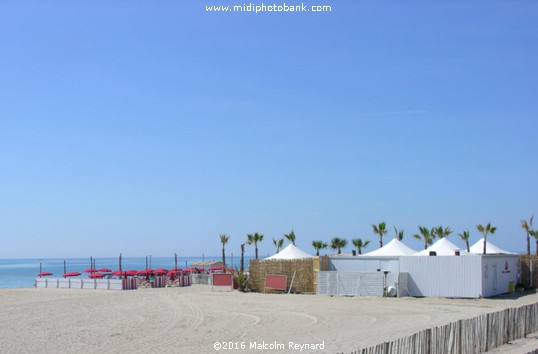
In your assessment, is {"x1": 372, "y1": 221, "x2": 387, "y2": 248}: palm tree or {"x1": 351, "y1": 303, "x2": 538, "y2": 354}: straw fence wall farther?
{"x1": 372, "y1": 221, "x2": 387, "y2": 248}: palm tree

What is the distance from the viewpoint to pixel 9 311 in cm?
2600

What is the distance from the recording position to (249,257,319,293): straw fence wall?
108 feet

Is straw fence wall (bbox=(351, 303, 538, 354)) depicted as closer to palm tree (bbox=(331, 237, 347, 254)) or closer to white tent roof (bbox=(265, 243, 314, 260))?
white tent roof (bbox=(265, 243, 314, 260))

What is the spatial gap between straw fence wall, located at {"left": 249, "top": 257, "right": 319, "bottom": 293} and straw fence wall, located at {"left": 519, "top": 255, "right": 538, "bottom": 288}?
441 inches

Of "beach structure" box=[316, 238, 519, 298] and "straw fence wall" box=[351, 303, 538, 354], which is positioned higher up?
"straw fence wall" box=[351, 303, 538, 354]

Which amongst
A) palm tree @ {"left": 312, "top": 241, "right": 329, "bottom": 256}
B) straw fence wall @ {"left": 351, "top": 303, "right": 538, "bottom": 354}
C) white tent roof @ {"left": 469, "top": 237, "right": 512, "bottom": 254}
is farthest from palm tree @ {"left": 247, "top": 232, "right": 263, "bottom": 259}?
straw fence wall @ {"left": 351, "top": 303, "right": 538, "bottom": 354}

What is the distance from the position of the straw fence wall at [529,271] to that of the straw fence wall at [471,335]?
18748mm

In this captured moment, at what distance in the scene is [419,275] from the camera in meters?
30.1

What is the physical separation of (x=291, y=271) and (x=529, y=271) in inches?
501

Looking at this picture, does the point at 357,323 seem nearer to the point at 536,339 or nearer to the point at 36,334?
the point at 536,339

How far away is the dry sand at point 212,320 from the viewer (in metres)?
17.0

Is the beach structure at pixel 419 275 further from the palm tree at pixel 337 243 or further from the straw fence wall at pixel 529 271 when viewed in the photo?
the palm tree at pixel 337 243

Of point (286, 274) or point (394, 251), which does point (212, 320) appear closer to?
point (286, 274)

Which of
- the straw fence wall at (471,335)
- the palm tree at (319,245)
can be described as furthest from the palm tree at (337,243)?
the straw fence wall at (471,335)
